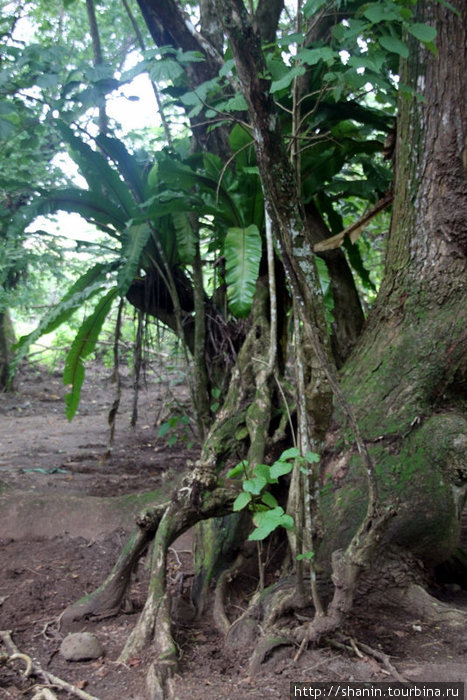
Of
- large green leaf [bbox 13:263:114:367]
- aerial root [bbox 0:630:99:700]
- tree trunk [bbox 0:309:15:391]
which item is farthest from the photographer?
tree trunk [bbox 0:309:15:391]

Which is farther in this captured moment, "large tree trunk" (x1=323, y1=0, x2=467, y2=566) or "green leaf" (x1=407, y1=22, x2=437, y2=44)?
"large tree trunk" (x1=323, y1=0, x2=467, y2=566)

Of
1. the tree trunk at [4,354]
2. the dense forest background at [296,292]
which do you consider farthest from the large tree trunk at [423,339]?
the tree trunk at [4,354]

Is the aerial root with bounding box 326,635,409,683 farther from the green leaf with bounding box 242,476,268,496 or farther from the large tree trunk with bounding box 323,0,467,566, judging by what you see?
the green leaf with bounding box 242,476,268,496

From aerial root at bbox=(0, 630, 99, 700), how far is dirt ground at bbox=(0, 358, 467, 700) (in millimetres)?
25

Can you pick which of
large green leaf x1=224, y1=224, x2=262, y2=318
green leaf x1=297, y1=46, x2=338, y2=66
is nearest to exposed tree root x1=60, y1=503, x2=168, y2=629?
large green leaf x1=224, y1=224, x2=262, y2=318

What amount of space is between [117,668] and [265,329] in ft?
6.53

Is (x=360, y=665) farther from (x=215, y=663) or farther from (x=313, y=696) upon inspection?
(x=215, y=663)

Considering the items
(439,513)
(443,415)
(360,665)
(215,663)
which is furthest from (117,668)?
(443,415)

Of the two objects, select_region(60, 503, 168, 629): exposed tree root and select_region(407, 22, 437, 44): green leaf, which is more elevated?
select_region(407, 22, 437, 44): green leaf

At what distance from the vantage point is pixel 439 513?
252 cm

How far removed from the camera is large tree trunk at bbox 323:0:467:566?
2.55 meters

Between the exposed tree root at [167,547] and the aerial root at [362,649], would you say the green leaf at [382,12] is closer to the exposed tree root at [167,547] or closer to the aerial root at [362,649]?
the exposed tree root at [167,547]

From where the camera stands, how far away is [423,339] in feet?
9.34

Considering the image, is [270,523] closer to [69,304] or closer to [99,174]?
[69,304]
